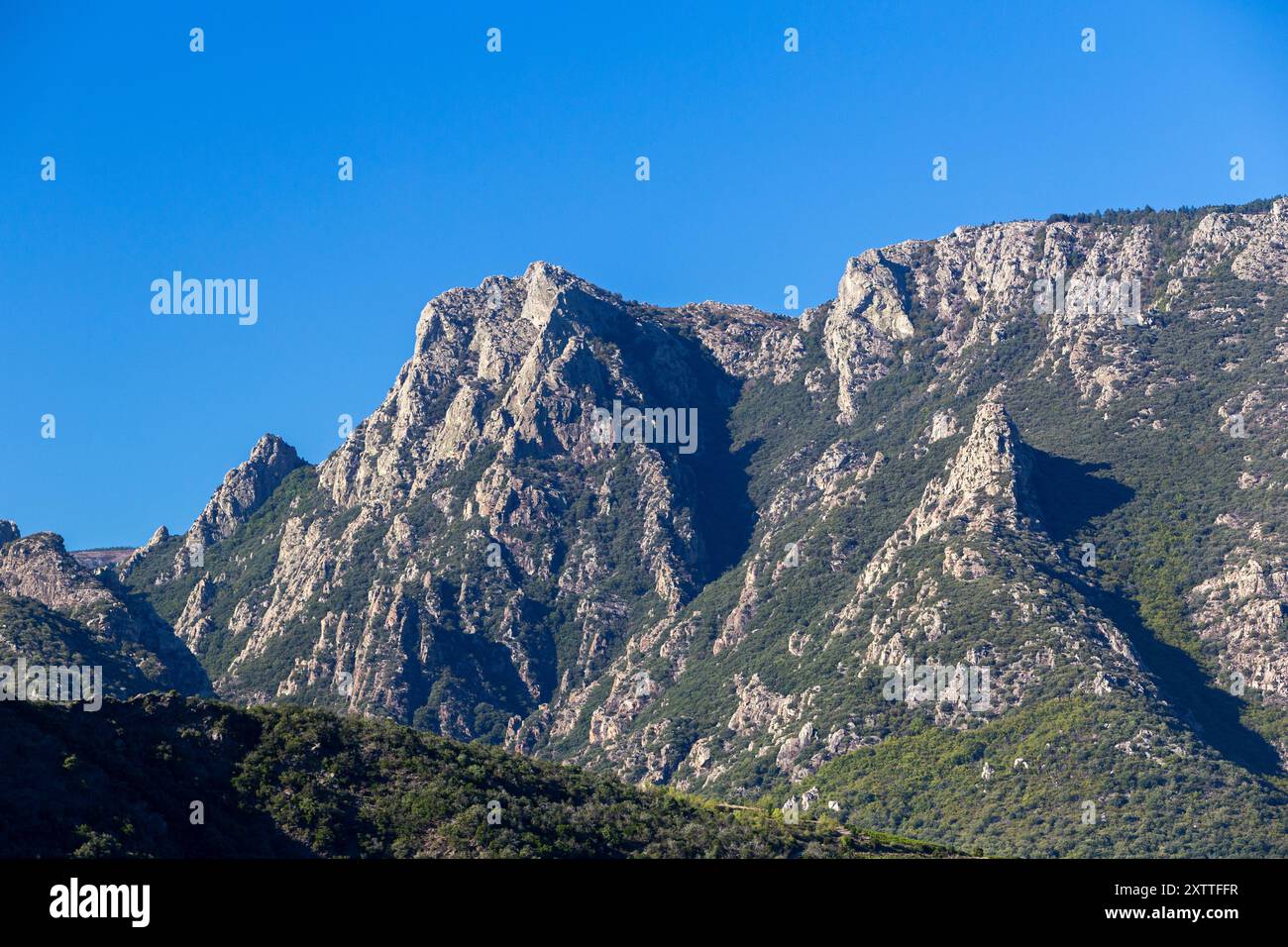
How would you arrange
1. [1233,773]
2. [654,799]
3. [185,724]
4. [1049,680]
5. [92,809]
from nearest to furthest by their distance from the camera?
[92,809] → [185,724] → [654,799] → [1233,773] → [1049,680]

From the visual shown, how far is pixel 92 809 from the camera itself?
77000mm

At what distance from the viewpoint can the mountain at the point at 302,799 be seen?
7744 cm

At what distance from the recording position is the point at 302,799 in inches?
3602

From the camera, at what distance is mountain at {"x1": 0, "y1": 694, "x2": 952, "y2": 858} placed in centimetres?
7744

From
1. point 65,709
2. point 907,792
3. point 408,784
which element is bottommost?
point 907,792

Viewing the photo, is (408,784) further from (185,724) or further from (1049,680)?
(1049,680)
